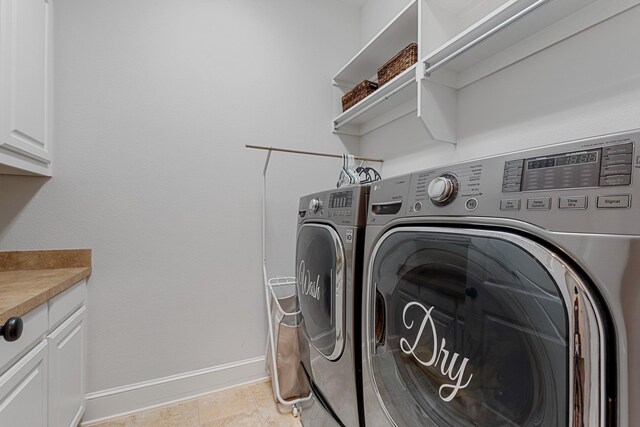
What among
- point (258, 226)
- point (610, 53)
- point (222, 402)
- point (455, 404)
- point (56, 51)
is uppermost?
point (56, 51)

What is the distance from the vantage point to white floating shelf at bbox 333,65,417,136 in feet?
5.07

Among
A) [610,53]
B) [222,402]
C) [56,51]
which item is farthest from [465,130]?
[56,51]

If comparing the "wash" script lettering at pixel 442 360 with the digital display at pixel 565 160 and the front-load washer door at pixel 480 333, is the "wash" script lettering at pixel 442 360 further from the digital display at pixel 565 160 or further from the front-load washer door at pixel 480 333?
the digital display at pixel 565 160

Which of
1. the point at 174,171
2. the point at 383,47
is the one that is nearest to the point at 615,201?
the point at 383,47

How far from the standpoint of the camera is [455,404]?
2.06 feet

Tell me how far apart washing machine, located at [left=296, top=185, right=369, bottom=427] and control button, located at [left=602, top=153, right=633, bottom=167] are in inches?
25.2

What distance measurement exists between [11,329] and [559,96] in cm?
201

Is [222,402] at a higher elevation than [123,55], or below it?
below

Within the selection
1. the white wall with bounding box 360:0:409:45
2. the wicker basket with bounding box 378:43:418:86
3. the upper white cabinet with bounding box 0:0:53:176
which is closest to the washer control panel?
the wicker basket with bounding box 378:43:418:86

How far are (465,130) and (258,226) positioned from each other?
4.68ft

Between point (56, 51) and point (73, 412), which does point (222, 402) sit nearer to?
point (73, 412)

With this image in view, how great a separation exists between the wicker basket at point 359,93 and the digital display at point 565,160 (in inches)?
59.2

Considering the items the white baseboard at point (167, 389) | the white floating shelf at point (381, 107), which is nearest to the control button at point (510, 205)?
the white floating shelf at point (381, 107)

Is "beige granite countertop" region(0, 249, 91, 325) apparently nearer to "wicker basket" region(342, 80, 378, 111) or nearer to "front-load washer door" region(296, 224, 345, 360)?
"front-load washer door" region(296, 224, 345, 360)
